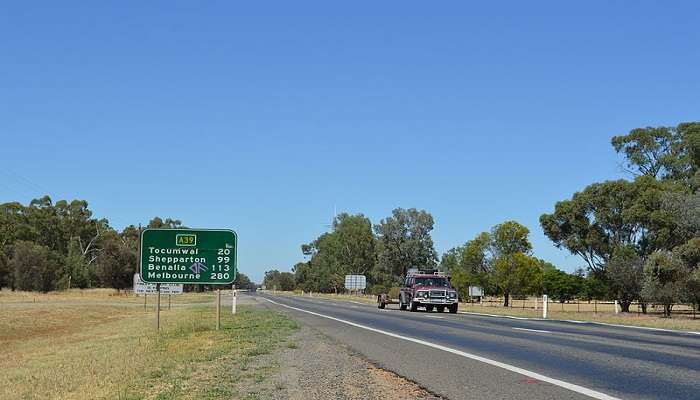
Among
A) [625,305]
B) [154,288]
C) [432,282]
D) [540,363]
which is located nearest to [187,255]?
[154,288]

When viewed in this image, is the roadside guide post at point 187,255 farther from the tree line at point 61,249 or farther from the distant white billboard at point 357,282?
the distant white billboard at point 357,282

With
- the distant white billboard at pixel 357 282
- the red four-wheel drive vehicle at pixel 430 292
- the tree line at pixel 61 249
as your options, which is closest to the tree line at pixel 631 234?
the red four-wheel drive vehicle at pixel 430 292

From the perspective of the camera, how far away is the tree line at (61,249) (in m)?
112

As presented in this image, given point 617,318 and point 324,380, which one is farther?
point 617,318

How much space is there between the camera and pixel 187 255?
2381cm

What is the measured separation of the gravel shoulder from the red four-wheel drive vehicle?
25909mm

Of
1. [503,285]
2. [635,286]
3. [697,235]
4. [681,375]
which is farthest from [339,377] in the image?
[503,285]

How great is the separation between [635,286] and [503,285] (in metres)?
22.4

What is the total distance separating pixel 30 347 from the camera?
28.5 metres

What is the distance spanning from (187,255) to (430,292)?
68.0 ft

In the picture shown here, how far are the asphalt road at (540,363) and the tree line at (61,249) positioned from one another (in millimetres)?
92395

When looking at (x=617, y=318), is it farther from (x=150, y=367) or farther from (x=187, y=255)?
(x=150, y=367)

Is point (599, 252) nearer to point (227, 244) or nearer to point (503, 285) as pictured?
point (503, 285)

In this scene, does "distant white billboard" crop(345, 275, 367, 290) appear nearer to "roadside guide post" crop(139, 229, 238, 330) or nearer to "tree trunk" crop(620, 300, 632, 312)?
"tree trunk" crop(620, 300, 632, 312)
